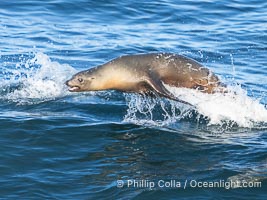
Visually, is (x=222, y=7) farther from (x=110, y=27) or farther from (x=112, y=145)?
(x=112, y=145)

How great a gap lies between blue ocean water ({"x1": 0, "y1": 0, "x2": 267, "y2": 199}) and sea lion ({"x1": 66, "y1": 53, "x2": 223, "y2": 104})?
0.23 metres

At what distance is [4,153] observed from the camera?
9.07m

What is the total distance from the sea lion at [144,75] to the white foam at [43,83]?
47.3 inches

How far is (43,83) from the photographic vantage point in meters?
12.7

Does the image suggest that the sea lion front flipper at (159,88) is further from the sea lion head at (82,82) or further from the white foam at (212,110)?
the sea lion head at (82,82)

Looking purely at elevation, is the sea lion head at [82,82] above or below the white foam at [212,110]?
above

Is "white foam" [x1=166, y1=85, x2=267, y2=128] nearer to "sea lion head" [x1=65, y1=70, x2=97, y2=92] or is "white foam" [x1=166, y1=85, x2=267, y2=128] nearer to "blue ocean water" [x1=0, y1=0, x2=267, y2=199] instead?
"blue ocean water" [x1=0, y1=0, x2=267, y2=199]

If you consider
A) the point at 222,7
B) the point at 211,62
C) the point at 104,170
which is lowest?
the point at 104,170

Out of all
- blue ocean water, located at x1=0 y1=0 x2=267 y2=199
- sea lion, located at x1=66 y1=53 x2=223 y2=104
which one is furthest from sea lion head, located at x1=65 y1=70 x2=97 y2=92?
blue ocean water, located at x1=0 y1=0 x2=267 y2=199

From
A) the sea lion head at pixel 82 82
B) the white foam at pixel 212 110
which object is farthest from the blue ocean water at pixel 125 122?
the sea lion head at pixel 82 82

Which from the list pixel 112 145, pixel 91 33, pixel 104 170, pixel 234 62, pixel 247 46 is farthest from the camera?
pixel 91 33

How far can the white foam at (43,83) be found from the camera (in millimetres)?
12055

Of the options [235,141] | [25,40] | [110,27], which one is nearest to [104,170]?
[235,141]

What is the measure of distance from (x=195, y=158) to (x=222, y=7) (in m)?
13.0
